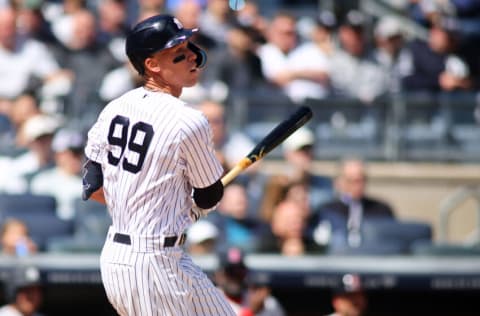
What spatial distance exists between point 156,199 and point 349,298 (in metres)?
3.05

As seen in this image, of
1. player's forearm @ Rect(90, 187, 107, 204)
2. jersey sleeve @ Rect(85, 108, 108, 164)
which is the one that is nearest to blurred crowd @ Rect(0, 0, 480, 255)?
player's forearm @ Rect(90, 187, 107, 204)

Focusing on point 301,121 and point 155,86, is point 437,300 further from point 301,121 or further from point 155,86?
point 155,86

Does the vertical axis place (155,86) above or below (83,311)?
above

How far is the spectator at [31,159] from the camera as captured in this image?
9.23 m

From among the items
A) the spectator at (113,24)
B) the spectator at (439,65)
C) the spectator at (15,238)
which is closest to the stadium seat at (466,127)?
the spectator at (439,65)

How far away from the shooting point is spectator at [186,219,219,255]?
26.5 ft

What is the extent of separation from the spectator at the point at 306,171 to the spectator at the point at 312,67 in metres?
0.65

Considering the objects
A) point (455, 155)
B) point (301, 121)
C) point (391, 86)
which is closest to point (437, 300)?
point (455, 155)

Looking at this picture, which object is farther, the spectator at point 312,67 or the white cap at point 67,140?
the spectator at point 312,67

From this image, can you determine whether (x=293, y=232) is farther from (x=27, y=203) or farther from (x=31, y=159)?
(x=31, y=159)

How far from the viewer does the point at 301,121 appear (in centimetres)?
520

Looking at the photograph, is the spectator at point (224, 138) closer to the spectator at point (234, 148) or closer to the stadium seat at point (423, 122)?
the spectator at point (234, 148)

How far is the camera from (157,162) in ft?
14.9

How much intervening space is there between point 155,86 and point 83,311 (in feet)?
12.2
